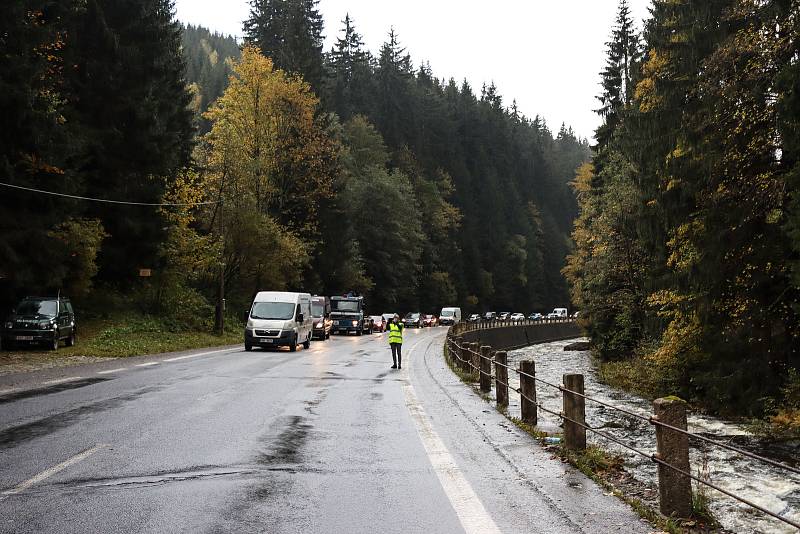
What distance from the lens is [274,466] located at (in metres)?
7.74

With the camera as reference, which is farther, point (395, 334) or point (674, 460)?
point (395, 334)

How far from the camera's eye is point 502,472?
7.77 m

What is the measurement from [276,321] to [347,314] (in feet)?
73.9

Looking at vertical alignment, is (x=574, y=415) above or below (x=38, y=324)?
below

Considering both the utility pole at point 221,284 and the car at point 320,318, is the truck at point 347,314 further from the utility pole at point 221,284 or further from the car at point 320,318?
the utility pole at point 221,284

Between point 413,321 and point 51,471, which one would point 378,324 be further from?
point 51,471

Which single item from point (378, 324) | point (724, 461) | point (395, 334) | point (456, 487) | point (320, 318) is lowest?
point (724, 461)

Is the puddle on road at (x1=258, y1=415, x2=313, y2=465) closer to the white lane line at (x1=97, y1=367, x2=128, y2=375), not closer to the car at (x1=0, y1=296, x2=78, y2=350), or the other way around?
the white lane line at (x1=97, y1=367, x2=128, y2=375)

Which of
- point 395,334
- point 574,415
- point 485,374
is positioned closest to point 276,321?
point 395,334

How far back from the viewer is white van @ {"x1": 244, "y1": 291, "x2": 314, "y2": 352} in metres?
30.5

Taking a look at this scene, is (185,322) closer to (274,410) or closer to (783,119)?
(274,410)

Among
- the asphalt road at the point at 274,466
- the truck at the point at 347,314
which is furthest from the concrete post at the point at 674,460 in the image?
the truck at the point at 347,314

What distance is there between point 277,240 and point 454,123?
3210 inches

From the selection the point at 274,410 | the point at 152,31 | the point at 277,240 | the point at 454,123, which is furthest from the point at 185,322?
the point at 454,123
